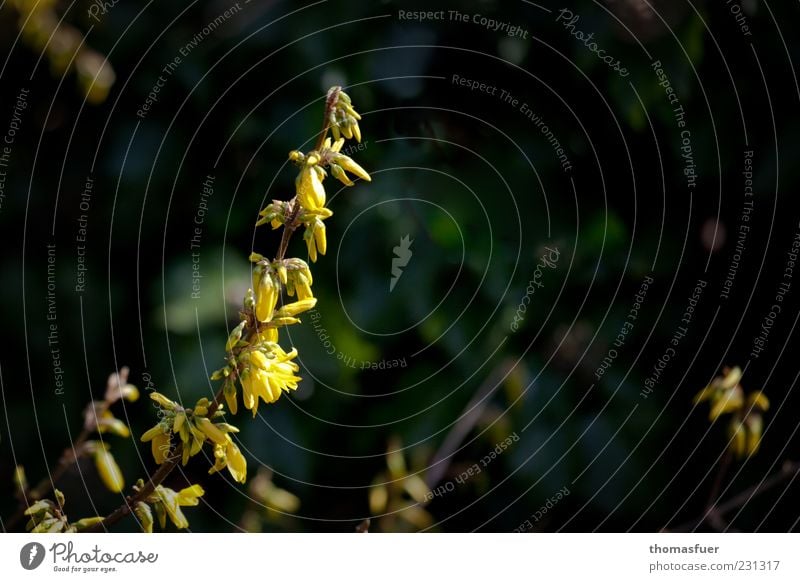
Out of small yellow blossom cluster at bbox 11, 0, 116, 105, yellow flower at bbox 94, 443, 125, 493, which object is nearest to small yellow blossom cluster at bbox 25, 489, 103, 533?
yellow flower at bbox 94, 443, 125, 493

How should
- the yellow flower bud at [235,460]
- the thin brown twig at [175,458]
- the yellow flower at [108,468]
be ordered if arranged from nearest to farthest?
the thin brown twig at [175,458], the yellow flower bud at [235,460], the yellow flower at [108,468]

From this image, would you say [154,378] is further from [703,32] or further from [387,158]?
[703,32]

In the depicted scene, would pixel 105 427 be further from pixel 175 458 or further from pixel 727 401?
pixel 727 401

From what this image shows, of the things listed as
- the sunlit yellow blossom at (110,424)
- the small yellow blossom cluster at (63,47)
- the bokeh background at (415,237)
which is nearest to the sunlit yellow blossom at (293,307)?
the sunlit yellow blossom at (110,424)

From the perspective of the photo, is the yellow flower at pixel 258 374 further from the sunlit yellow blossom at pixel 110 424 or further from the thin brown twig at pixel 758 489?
the thin brown twig at pixel 758 489

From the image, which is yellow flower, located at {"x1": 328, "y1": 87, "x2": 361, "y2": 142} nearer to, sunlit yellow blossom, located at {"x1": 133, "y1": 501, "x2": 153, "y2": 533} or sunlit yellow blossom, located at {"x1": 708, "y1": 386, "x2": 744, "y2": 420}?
sunlit yellow blossom, located at {"x1": 133, "y1": 501, "x2": 153, "y2": 533}

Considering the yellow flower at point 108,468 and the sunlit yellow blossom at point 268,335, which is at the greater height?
the sunlit yellow blossom at point 268,335

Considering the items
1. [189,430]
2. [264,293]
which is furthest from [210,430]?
[264,293]
